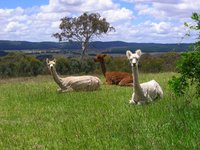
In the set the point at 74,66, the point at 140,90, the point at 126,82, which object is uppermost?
the point at 140,90

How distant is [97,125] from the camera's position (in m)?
8.74

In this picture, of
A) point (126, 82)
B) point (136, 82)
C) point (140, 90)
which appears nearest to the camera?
point (136, 82)

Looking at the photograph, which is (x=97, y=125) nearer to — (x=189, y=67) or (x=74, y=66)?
(x=189, y=67)

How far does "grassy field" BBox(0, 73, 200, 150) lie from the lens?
702 centimetres

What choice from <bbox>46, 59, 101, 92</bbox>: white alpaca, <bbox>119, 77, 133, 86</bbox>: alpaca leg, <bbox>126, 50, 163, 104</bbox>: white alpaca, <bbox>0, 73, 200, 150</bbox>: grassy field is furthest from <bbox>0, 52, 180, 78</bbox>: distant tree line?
<bbox>0, 73, 200, 150</bbox>: grassy field

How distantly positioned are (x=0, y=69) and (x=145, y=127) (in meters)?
24.1

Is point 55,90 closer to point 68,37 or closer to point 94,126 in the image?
point 94,126

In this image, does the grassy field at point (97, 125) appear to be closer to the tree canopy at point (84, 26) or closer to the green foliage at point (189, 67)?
the green foliage at point (189, 67)

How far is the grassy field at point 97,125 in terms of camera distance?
23.0 feet

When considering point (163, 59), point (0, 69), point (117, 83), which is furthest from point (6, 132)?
point (163, 59)

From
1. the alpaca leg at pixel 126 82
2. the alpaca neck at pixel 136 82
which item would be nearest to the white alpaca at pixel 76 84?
the alpaca leg at pixel 126 82

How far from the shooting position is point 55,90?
53.8 ft

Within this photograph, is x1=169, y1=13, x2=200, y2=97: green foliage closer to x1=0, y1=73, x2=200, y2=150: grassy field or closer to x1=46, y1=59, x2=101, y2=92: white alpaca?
x1=0, y1=73, x2=200, y2=150: grassy field

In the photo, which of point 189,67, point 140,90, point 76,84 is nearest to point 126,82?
point 76,84
